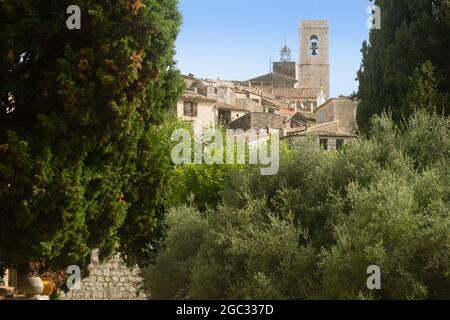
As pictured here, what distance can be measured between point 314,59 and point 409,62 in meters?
115

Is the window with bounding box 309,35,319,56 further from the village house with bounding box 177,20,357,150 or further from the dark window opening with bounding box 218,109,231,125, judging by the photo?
the dark window opening with bounding box 218,109,231,125

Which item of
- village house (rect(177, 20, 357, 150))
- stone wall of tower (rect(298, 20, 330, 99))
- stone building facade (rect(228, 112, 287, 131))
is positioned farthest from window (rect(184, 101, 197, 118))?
stone wall of tower (rect(298, 20, 330, 99))

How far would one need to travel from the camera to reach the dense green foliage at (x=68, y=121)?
14.7 metres

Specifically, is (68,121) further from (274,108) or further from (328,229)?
(274,108)

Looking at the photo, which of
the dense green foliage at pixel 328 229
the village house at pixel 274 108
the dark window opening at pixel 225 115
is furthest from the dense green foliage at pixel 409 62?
the dark window opening at pixel 225 115

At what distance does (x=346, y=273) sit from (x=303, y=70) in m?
124

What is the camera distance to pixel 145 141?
1738 centimetres

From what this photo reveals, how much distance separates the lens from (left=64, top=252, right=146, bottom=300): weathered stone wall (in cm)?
2812

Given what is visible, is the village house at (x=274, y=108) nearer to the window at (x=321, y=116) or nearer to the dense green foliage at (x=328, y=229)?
the window at (x=321, y=116)

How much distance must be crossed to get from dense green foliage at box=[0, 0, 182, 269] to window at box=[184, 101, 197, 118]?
1420 inches

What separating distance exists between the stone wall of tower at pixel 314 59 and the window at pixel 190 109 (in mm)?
80876

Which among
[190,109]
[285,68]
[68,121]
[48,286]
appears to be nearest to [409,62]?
[68,121]
